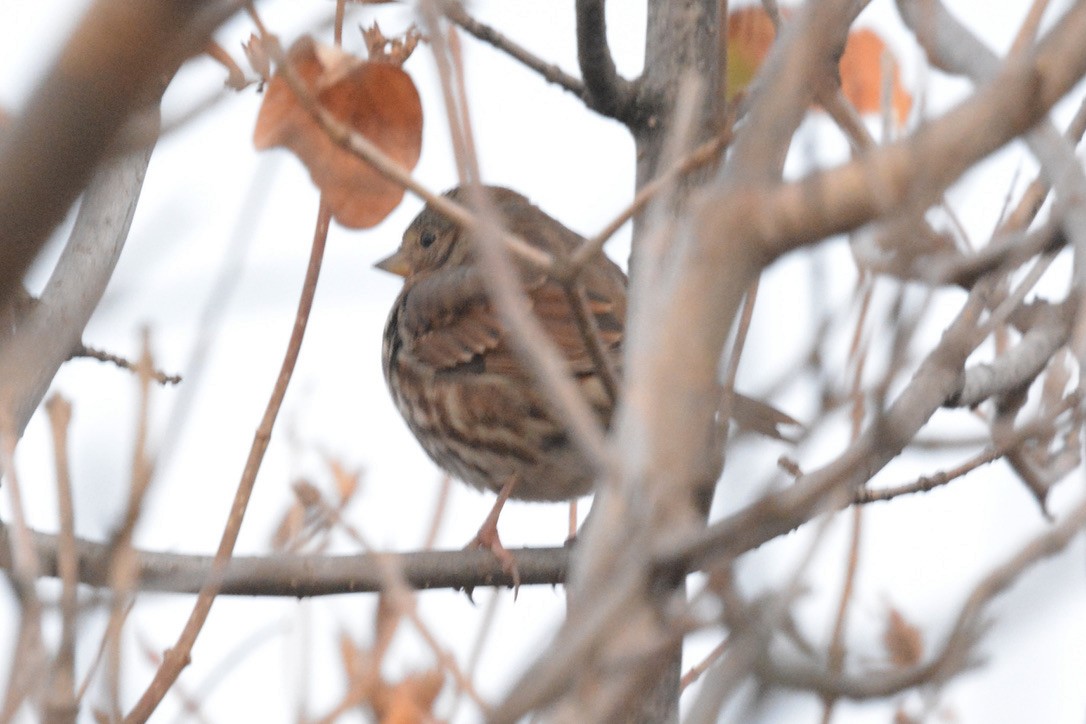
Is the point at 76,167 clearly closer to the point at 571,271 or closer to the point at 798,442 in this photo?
the point at 798,442

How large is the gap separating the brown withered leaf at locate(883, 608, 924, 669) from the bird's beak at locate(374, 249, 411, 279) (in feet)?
10.3

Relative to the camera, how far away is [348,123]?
9.30 feet

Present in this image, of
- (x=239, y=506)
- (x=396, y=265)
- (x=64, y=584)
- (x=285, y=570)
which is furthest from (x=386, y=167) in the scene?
(x=396, y=265)

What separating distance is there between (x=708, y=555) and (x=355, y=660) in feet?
5.84

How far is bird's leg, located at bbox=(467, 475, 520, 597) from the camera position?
347cm

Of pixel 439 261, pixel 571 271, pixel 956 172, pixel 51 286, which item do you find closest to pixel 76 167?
pixel 956 172

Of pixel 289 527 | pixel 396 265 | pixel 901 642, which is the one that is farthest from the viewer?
pixel 396 265

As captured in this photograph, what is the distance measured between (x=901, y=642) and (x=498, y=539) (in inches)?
63.8

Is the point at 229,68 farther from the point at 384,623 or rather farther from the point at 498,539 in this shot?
the point at 498,539

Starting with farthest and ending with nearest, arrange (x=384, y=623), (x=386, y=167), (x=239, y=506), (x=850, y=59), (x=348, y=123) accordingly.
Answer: (x=850, y=59)
(x=384, y=623)
(x=348, y=123)
(x=239, y=506)
(x=386, y=167)

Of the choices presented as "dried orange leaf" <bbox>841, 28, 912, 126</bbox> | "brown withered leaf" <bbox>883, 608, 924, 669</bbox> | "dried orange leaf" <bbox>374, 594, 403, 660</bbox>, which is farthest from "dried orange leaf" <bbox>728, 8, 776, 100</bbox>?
"dried orange leaf" <bbox>374, 594, 403, 660</bbox>

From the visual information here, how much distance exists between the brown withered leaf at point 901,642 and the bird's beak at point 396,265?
10.3ft

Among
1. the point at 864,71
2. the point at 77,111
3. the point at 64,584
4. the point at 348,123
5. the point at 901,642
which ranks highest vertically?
the point at 864,71

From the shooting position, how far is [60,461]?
5.52 feet
